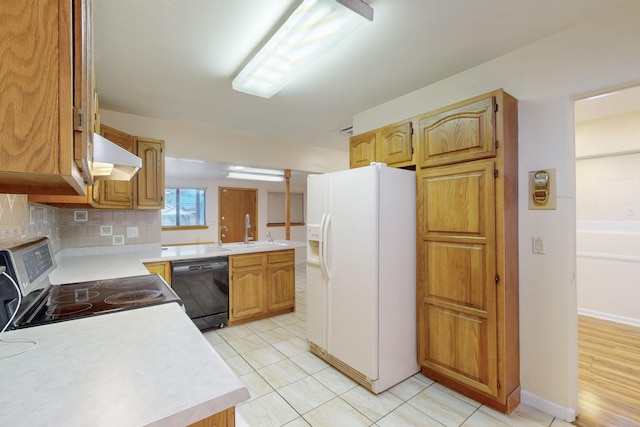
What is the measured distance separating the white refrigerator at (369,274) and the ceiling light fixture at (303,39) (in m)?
0.85

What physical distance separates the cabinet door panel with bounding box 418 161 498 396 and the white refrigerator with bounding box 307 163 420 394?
126mm

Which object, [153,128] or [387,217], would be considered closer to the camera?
[387,217]

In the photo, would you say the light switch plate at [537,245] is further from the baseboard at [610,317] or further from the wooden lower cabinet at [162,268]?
the wooden lower cabinet at [162,268]

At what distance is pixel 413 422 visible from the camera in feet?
5.83

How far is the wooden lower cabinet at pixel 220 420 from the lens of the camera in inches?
26.7

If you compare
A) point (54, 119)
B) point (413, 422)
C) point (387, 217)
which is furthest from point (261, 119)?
point (413, 422)

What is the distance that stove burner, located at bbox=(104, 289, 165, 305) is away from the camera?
4.49ft

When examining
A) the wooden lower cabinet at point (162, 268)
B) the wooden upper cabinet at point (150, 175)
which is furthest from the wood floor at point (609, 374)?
the wooden upper cabinet at point (150, 175)

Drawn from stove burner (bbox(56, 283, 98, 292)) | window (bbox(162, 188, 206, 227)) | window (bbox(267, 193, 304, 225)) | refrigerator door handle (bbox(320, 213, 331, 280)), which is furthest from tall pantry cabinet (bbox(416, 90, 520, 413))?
window (bbox(162, 188, 206, 227))

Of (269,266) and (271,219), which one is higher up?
(271,219)

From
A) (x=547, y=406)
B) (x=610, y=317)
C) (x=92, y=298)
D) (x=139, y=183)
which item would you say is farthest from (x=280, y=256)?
(x=610, y=317)

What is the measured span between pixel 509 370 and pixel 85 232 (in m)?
3.92

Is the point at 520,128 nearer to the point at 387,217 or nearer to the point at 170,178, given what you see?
the point at 387,217

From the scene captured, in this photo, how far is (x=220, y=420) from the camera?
698mm
